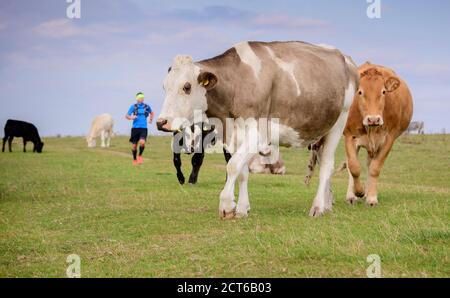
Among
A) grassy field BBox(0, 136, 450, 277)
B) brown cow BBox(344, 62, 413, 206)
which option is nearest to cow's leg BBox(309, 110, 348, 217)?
grassy field BBox(0, 136, 450, 277)

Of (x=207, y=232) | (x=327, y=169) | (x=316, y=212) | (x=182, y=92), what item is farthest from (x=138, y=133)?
(x=207, y=232)

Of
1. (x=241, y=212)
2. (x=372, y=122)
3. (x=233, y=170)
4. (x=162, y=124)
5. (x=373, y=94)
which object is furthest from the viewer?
(x=373, y=94)

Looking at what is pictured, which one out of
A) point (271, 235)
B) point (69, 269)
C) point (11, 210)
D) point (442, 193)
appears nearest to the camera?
point (69, 269)

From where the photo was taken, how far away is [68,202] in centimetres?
1353

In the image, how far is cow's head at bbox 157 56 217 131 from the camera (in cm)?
984

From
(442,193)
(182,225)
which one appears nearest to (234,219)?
(182,225)

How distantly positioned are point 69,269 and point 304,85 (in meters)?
5.10

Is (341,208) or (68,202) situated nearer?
(341,208)

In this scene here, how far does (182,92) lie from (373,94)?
172 inches

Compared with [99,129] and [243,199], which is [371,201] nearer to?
[243,199]

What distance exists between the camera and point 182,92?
9930mm

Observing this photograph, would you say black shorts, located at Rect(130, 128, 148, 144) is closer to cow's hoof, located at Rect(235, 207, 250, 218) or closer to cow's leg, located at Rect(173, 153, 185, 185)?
cow's leg, located at Rect(173, 153, 185, 185)

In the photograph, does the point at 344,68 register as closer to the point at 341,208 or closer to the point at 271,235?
the point at 341,208

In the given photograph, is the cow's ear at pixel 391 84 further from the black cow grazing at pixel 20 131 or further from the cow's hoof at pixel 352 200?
the black cow grazing at pixel 20 131
